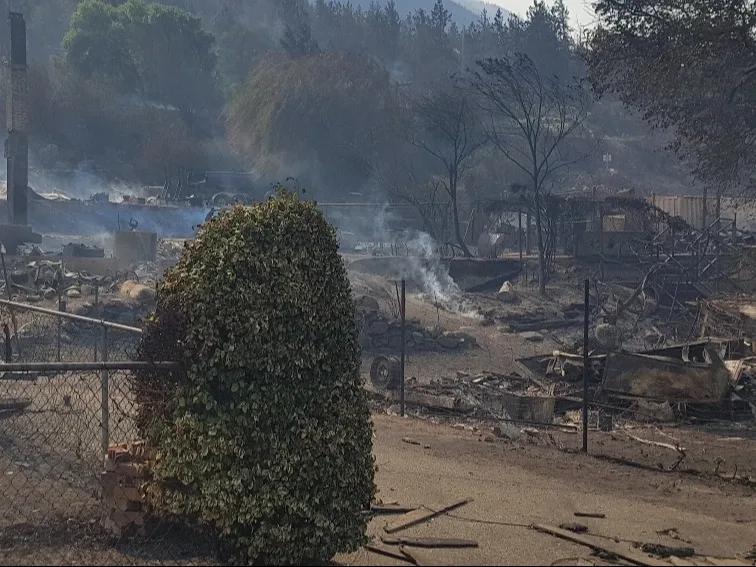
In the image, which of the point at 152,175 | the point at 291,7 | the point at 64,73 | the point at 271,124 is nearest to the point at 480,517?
the point at 271,124

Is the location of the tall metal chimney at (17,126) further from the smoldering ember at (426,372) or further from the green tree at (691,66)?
the green tree at (691,66)

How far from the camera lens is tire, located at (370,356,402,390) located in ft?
52.5

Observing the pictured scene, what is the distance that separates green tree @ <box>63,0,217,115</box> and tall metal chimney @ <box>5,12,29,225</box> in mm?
35252

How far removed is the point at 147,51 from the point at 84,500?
2785 inches

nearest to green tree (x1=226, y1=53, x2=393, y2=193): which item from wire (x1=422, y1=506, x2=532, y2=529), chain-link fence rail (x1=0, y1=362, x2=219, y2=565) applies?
chain-link fence rail (x1=0, y1=362, x2=219, y2=565)

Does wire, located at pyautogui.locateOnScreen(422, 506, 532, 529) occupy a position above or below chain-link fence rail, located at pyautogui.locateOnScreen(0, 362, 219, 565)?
below

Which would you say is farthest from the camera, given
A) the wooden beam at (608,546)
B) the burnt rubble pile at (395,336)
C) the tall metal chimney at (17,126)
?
the tall metal chimney at (17,126)

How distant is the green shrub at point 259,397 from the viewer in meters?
4.88

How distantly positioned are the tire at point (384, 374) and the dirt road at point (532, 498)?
386cm

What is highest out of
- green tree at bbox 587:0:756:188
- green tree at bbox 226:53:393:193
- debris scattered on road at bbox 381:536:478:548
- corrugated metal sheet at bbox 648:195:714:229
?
green tree at bbox 226:53:393:193

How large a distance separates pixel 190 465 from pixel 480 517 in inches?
105

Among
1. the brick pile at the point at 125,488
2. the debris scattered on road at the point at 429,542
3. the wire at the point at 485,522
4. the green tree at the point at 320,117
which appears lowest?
the wire at the point at 485,522

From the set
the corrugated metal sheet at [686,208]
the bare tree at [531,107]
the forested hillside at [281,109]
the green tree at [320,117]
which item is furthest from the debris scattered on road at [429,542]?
the green tree at [320,117]

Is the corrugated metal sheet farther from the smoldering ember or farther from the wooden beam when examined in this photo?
the wooden beam
